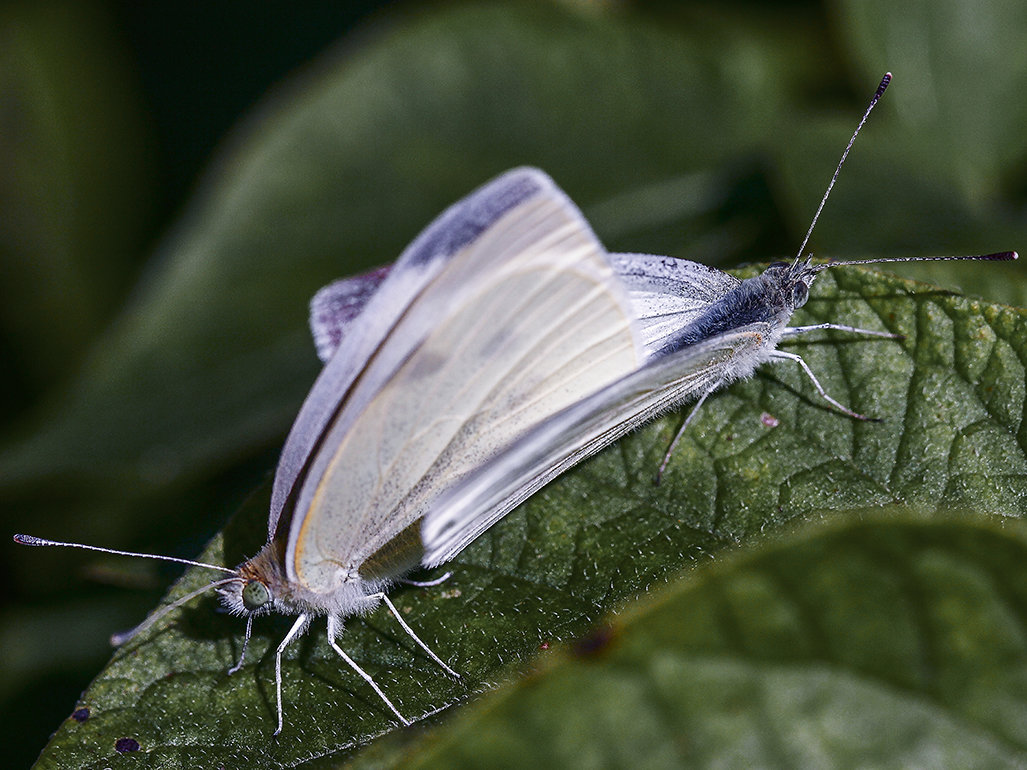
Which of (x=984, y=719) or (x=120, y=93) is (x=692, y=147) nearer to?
(x=984, y=719)

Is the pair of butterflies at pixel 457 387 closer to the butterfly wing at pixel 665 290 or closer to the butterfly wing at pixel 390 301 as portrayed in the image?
the butterfly wing at pixel 390 301

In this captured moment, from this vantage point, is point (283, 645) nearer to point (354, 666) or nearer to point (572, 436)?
point (354, 666)

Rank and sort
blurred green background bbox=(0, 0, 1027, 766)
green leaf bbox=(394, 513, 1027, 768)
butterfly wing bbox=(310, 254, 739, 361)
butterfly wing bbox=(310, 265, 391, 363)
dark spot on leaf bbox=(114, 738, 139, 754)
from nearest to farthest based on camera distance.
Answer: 1. green leaf bbox=(394, 513, 1027, 768)
2. dark spot on leaf bbox=(114, 738, 139, 754)
3. butterfly wing bbox=(310, 265, 391, 363)
4. butterfly wing bbox=(310, 254, 739, 361)
5. blurred green background bbox=(0, 0, 1027, 766)

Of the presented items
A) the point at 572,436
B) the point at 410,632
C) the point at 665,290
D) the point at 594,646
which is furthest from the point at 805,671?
the point at 665,290

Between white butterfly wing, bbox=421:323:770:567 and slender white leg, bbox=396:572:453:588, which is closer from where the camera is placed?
white butterfly wing, bbox=421:323:770:567

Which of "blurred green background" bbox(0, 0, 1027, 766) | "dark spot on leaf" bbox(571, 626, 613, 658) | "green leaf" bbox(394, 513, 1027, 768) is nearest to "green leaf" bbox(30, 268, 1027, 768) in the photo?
"green leaf" bbox(394, 513, 1027, 768)

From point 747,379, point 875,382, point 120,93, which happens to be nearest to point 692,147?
point 747,379

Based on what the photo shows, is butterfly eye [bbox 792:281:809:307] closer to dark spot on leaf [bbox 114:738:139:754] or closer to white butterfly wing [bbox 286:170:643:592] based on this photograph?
white butterfly wing [bbox 286:170:643:592]
